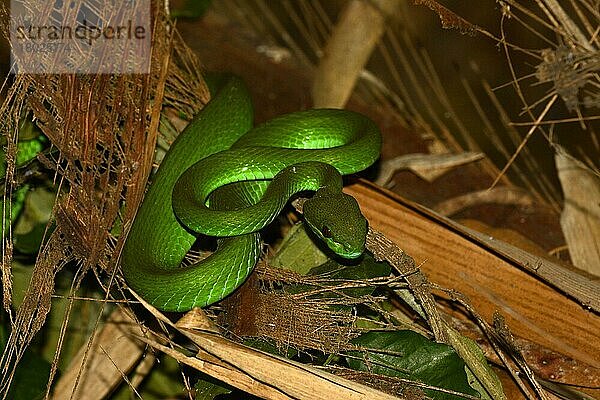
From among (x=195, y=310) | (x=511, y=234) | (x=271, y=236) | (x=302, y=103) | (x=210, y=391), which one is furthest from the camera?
(x=302, y=103)

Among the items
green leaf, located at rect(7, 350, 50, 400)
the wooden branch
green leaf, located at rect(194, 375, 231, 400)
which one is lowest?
green leaf, located at rect(7, 350, 50, 400)

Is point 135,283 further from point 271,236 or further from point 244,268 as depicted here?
point 271,236

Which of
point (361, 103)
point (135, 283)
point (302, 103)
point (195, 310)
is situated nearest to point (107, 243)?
point (135, 283)

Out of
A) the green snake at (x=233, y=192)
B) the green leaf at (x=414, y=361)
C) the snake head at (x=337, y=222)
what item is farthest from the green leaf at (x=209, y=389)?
the snake head at (x=337, y=222)

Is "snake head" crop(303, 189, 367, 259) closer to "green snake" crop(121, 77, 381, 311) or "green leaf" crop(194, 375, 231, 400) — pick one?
"green snake" crop(121, 77, 381, 311)

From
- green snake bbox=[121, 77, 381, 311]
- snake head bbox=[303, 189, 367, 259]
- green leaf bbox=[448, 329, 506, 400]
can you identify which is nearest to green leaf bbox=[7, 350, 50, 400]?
green snake bbox=[121, 77, 381, 311]

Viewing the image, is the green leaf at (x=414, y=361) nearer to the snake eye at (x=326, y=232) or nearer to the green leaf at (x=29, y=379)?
the snake eye at (x=326, y=232)
